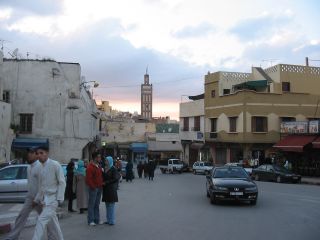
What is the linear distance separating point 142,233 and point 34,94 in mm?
33693

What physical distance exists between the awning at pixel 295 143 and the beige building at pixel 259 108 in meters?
5.62

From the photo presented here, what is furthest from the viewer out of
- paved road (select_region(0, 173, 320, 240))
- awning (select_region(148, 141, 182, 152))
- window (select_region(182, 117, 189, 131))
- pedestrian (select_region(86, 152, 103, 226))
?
awning (select_region(148, 141, 182, 152))

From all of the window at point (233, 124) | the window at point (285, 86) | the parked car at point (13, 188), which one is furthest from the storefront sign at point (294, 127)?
the parked car at point (13, 188)

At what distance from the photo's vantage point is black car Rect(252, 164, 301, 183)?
36.7 m

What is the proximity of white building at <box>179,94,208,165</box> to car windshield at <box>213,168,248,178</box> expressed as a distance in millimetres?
41733

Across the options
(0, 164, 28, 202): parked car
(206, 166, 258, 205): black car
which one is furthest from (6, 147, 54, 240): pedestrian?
(206, 166, 258, 205): black car

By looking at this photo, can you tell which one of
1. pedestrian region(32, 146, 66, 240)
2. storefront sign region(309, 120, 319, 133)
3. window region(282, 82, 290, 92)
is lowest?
pedestrian region(32, 146, 66, 240)

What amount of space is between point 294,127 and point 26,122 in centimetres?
2493

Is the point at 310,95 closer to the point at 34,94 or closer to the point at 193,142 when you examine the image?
the point at 193,142

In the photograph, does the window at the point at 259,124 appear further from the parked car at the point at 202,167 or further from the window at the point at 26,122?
the window at the point at 26,122

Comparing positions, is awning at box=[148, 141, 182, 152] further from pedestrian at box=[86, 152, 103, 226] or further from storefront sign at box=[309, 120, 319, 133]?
pedestrian at box=[86, 152, 103, 226]

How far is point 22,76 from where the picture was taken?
42969 mm

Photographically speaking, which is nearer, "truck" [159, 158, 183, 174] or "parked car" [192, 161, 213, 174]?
"parked car" [192, 161, 213, 174]

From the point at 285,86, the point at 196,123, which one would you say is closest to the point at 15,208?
the point at 285,86
